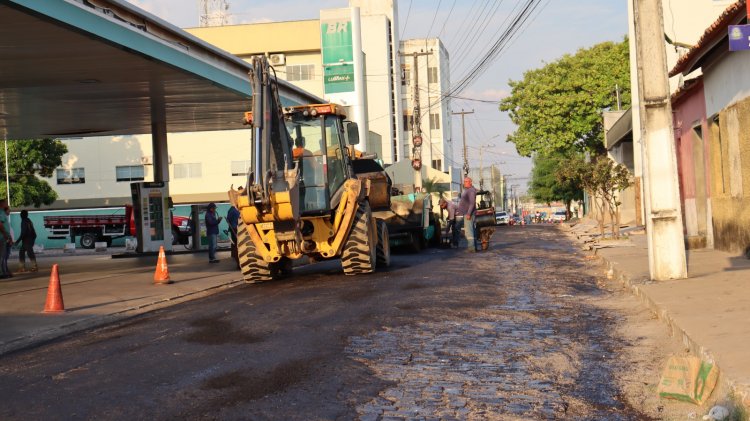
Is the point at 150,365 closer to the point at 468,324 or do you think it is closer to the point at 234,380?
the point at 234,380

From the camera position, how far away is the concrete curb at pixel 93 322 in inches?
424

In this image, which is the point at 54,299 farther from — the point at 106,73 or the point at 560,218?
the point at 560,218

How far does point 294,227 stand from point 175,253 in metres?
19.1

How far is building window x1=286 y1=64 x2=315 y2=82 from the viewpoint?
7794cm

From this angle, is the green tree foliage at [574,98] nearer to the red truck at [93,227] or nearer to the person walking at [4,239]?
the red truck at [93,227]

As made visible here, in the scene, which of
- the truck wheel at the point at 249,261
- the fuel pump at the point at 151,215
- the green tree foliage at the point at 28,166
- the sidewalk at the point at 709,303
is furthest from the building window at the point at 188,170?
the sidewalk at the point at 709,303

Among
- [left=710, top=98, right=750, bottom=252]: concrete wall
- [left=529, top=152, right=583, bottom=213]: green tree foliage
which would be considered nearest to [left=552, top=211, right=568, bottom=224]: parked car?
[left=529, top=152, right=583, bottom=213]: green tree foliage

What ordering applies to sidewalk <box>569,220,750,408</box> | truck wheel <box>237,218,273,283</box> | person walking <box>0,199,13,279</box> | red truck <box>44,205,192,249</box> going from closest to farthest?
1. sidewalk <box>569,220,750,408</box>
2. truck wheel <box>237,218,273,283</box>
3. person walking <box>0,199,13,279</box>
4. red truck <box>44,205,192,249</box>

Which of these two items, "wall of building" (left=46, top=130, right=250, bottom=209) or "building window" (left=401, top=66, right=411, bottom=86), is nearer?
"wall of building" (left=46, top=130, right=250, bottom=209)

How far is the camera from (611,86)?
2188 inches

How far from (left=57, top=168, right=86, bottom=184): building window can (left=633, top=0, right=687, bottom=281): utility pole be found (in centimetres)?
6627

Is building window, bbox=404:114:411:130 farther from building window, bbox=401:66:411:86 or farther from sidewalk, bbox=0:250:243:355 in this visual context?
sidewalk, bbox=0:250:243:355

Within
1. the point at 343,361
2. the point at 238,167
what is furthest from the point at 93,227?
the point at 343,361

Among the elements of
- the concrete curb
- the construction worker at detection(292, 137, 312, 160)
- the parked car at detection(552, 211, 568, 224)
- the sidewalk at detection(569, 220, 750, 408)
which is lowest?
the concrete curb
